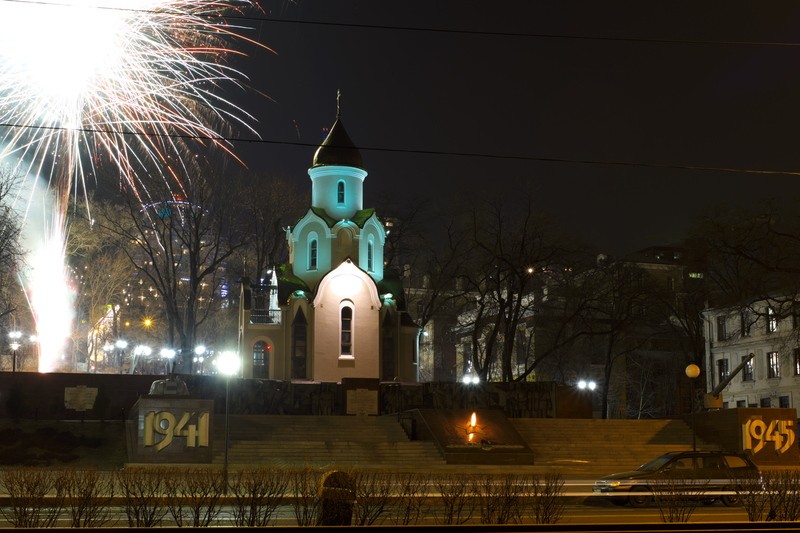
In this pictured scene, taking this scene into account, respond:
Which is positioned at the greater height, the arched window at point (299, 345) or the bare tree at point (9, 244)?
the bare tree at point (9, 244)

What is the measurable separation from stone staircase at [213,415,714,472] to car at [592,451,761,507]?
28.3 ft

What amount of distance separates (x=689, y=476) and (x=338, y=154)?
104 ft

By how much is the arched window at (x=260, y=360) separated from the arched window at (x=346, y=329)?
12.6 feet

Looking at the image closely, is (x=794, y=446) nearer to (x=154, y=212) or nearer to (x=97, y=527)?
(x=97, y=527)

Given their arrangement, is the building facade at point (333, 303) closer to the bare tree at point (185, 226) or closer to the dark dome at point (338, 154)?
the dark dome at point (338, 154)

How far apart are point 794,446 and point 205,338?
45.9 m

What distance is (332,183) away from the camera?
5044cm

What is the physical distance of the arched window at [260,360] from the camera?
160ft

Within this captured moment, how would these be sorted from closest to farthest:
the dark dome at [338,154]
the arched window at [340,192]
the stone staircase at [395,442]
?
the stone staircase at [395,442] < the dark dome at [338,154] < the arched window at [340,192]

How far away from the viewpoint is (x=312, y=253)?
165 feet

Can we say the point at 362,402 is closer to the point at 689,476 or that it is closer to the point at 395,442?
the point at 395,442

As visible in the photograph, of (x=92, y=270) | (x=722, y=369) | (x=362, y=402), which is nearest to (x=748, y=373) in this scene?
(x=722, y=369)

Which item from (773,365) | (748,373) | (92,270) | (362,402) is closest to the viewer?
(362,402)

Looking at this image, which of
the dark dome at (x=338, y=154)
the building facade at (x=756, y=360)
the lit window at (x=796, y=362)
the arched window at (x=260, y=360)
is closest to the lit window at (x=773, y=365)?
the building facade at (x=756, y=360)
